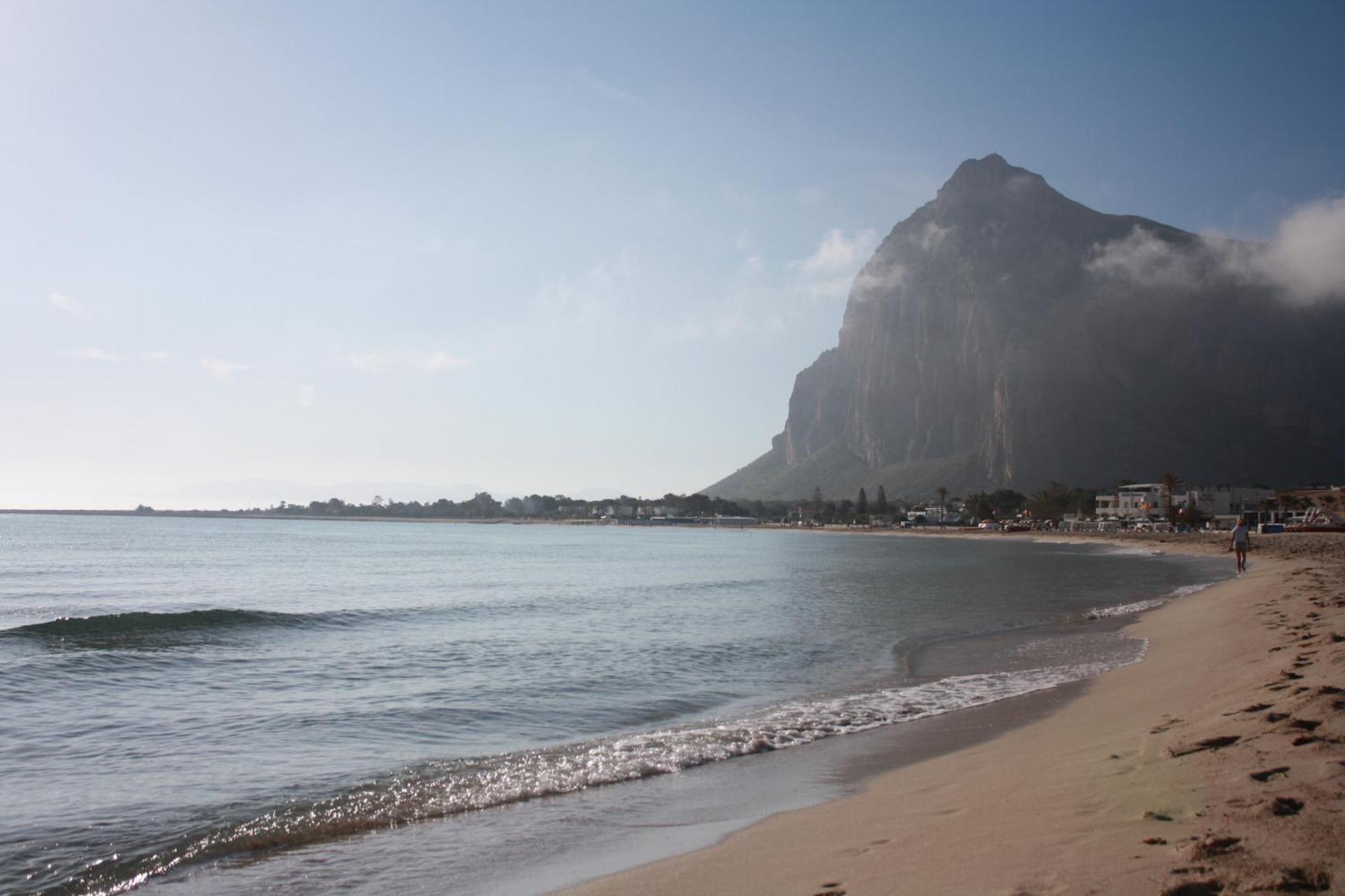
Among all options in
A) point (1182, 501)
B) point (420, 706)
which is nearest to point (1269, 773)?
point (420, 706)

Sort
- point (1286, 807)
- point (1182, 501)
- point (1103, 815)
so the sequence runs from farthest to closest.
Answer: point (1182, 501) → point (1103, 815) → point (1286, 807)

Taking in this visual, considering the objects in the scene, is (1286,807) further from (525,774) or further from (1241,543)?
(1241,543)

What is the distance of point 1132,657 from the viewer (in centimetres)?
1745

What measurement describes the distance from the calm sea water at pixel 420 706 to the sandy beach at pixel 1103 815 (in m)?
1.93

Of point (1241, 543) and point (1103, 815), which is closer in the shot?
point (1103, 815)

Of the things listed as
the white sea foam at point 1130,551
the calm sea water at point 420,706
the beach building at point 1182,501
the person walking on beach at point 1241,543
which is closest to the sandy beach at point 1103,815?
the calm sea water at point 420,706

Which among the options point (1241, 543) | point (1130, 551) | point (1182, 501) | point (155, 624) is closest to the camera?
point (155, 624)

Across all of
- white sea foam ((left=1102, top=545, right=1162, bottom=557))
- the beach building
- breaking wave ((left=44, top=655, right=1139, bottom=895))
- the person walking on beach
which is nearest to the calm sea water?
breaking wave ((left=44, top=655, right=1139, bottom=895))

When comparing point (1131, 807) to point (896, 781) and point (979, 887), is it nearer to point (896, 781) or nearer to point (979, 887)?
point (979, 887)

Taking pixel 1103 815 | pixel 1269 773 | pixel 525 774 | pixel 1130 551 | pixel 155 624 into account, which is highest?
pixel 1269 773

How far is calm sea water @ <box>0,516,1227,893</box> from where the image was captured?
7656 millimetres

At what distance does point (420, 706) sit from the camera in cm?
1381

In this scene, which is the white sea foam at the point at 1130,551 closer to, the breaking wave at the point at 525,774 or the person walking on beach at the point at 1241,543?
the person walking on beach at the point at 1241,543

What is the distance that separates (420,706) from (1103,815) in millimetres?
10661
